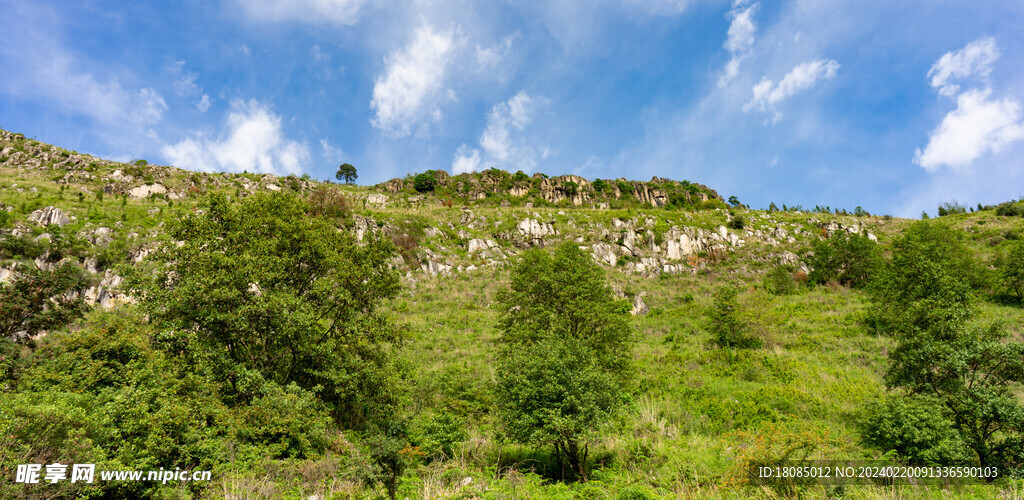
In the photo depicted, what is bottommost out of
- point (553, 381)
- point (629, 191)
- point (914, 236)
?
point (553, 381)

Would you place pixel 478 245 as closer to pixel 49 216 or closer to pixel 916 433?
pixel 49 216

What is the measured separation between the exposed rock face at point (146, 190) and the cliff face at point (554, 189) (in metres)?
33.9

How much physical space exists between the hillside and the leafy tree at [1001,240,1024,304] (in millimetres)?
749

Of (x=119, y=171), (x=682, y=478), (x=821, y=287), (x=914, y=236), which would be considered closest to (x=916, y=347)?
(x=682, y=478)

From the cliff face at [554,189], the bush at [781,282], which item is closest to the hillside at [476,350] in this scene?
the bush at [781,282]

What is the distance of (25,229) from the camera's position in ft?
82.3

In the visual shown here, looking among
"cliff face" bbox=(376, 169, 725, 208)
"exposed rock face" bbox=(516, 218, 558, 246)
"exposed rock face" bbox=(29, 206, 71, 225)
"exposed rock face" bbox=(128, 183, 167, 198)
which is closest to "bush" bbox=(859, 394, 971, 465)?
"exposed rock face" bbox=(516, 218, 558, 246)

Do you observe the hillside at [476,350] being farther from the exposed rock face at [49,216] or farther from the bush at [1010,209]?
the bush at [1010,209]

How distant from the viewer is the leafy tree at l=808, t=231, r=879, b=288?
38750 millimetres

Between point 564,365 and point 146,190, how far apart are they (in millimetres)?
55381

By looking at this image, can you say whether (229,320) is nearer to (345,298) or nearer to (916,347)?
(345,298)

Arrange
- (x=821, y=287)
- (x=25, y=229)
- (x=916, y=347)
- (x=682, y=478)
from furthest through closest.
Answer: (x=821, y=287), (x=25, y=229), (x=916, y=347), (x=682, y=478)

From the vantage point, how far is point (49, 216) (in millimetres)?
27641

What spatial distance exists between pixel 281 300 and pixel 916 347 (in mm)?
21605
